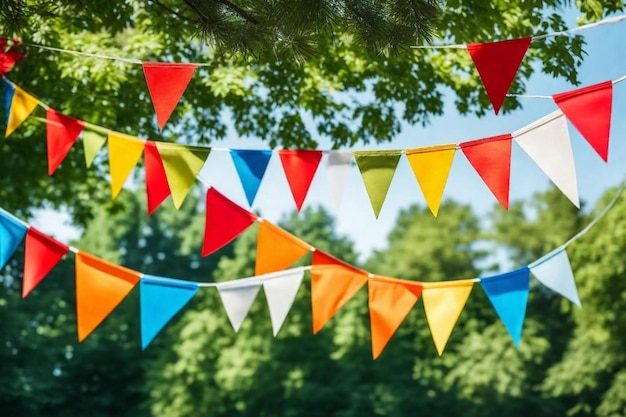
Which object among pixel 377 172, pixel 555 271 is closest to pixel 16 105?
pixel 377 172

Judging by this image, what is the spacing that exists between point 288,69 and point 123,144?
7.59 feet

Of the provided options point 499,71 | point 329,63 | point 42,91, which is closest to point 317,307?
point 499,71

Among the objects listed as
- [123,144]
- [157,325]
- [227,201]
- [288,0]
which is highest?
[288,0]

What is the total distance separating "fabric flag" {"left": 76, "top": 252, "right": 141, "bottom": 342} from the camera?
5.74 meters

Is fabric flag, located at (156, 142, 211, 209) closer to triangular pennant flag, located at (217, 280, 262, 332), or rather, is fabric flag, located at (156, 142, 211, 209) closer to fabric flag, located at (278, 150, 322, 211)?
fabric flag, located at (278, 150, 322, 211)

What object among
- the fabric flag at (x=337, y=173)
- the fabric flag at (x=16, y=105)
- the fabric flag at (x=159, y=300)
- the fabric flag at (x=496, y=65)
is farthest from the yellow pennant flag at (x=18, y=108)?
the fabric flag at (x=496, y=65)

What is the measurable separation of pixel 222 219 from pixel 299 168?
691 millimetres

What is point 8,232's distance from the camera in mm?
5949

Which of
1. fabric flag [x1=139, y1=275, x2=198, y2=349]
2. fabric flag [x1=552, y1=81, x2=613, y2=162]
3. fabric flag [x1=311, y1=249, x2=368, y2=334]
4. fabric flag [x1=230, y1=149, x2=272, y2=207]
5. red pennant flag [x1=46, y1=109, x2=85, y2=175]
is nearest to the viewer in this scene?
fabric flag [x1=552, y1=81, x2=613, y2=162]

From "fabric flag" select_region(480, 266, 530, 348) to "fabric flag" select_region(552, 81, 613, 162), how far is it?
145cm

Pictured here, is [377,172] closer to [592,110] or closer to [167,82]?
[592,110]

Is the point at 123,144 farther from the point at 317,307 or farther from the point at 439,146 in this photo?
the point at 439,146

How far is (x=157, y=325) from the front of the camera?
5.88 metres

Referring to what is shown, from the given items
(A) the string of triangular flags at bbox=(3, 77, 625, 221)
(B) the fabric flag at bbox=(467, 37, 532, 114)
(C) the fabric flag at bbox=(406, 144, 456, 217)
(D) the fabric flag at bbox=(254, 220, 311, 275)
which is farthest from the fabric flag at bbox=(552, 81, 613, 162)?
(D) the fabric flag at bbox=(254, 220, 311, 275)
